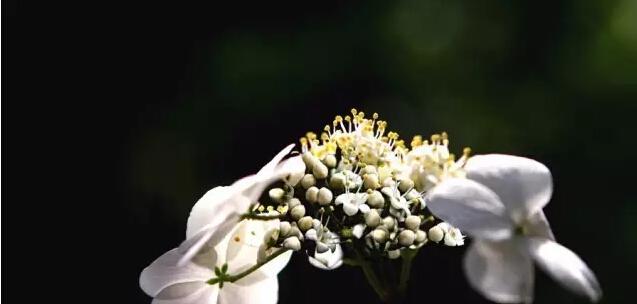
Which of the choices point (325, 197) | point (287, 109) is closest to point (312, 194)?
point (325, 197)

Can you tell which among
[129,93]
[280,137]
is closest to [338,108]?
[280,137]

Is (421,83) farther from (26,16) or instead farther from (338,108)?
(26,16)

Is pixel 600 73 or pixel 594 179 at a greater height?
pixel 600 73

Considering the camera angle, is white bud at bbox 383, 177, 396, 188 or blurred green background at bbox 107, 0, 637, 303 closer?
white bud at bbox 383, 177, 396, 188

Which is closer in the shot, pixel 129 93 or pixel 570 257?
pixel 570 257

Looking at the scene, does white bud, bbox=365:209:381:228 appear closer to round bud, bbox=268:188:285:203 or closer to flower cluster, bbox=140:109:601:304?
flower cluster, bbox=140:109:601:304

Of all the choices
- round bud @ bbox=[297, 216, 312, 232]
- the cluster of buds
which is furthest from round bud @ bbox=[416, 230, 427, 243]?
round bud @ bbox=[297, 216, 312, 232]

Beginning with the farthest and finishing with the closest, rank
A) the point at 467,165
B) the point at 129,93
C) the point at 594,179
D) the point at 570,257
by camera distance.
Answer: the point at 129,93 < the point at 594,179 < the point at 467,165 < the point at 570,257

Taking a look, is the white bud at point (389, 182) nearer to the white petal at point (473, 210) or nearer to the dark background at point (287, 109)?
the white petal at point (473, 210)

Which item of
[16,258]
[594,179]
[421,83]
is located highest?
[421,83]
